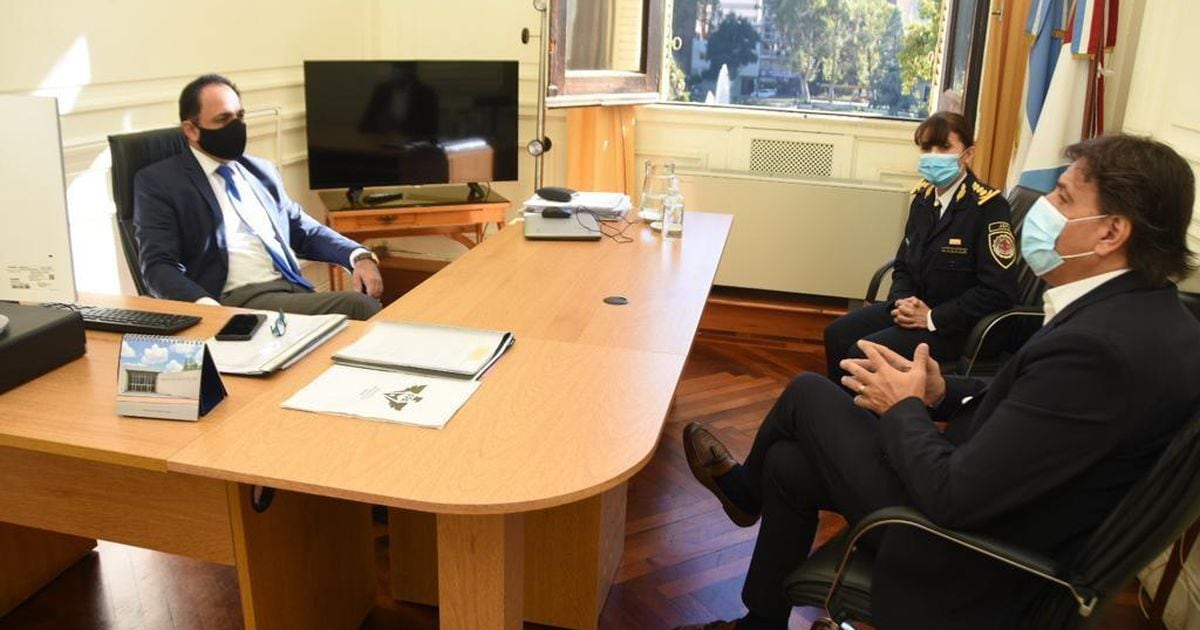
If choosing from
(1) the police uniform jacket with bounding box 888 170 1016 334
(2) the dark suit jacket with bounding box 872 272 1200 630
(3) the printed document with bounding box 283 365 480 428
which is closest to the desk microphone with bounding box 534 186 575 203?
(1) the police uniform jacket with bounding box 888 170 1016 334

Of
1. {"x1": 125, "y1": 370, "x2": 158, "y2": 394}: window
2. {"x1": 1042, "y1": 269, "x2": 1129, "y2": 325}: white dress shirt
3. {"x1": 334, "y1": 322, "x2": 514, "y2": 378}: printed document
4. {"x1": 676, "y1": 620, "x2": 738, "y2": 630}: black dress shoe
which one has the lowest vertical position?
{"x1": 676, "y1": 620, "x2": 738, "y2": 630}: black dress shoe

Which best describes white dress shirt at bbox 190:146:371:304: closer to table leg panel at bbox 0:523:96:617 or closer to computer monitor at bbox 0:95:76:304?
table leg panel at bbox 0:523:96:617

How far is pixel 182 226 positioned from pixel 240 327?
2.77ft

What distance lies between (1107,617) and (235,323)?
7.47ft

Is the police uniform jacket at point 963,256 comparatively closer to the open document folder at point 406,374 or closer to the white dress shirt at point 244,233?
the open document folder at point 406,374

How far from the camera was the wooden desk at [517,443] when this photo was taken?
142 centimetres

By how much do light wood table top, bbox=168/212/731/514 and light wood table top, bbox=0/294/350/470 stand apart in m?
0.04

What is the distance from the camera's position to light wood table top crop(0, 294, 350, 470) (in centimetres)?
148

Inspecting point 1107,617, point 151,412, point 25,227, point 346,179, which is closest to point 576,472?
point 151,412

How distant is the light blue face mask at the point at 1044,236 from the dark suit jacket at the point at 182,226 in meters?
2.06

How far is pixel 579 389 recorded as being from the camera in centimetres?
178

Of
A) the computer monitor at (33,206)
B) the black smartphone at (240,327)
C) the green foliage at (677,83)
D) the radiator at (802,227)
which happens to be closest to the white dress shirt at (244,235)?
the black smartphone at (240,327)

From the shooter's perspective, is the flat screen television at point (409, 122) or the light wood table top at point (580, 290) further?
the flat screen television at point (409, 122)

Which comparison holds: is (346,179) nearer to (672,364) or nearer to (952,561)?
(672,364)
